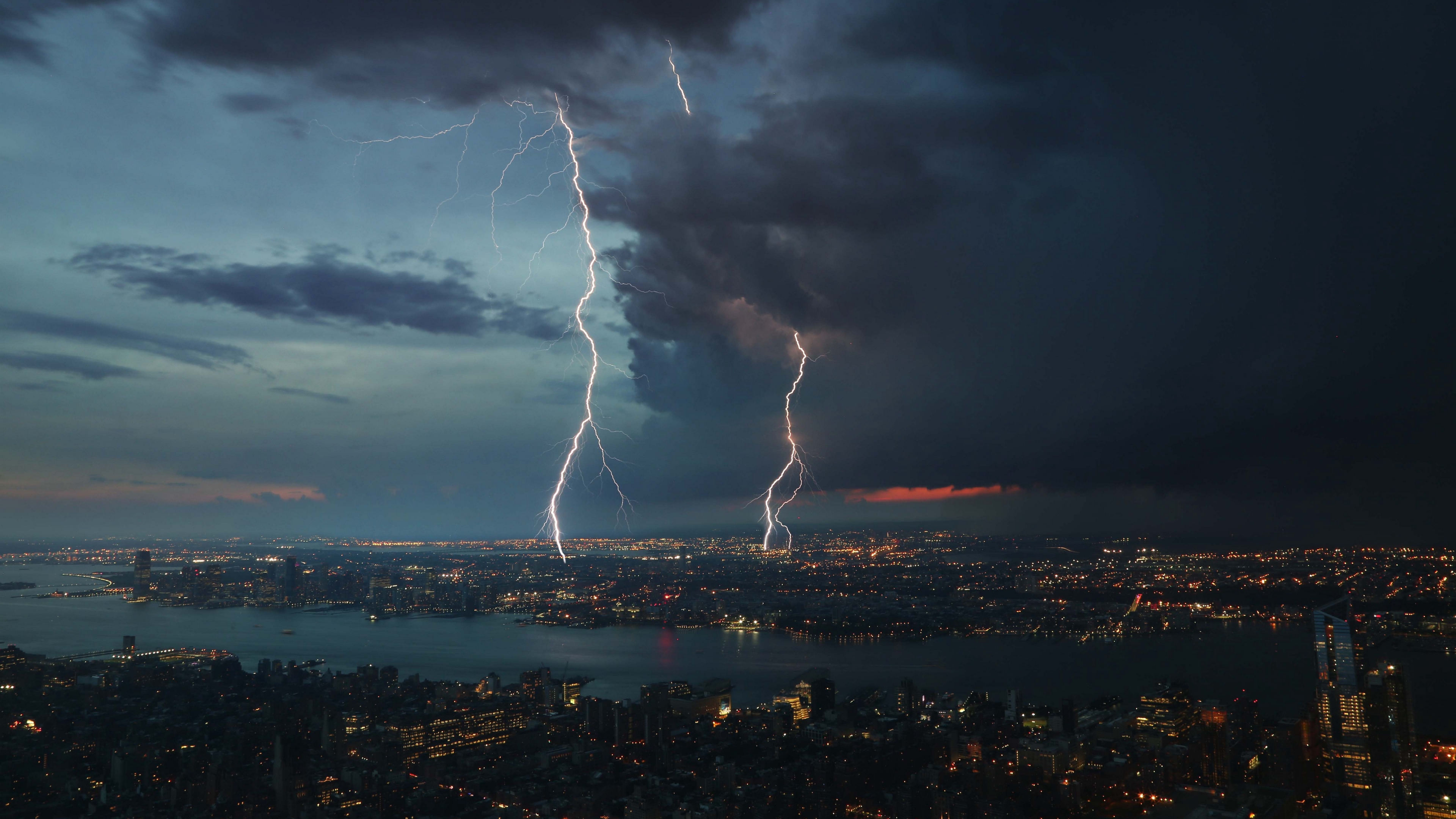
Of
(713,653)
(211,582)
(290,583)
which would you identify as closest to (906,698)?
(713,653)

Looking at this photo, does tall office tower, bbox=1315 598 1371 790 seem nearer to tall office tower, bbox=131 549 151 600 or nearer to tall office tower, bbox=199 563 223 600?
tall office tower, bbox=199 563 223 600

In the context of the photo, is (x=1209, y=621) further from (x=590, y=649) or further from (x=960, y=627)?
(x=590, y=649)

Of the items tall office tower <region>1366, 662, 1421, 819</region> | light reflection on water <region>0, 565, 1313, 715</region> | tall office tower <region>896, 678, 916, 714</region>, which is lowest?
light reflection on water <region>0, 565, 1313, 715</region>

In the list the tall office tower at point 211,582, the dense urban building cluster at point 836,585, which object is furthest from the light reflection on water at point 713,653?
the tall office tower at point 211,582

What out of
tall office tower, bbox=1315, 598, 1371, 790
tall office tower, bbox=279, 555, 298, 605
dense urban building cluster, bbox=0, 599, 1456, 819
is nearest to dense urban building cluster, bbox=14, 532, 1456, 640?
tall office tower, bbox=279, 555, 298, 605

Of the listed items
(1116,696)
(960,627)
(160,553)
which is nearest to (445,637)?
(960,627)

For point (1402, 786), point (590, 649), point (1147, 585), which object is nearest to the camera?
point (1402, 786)
